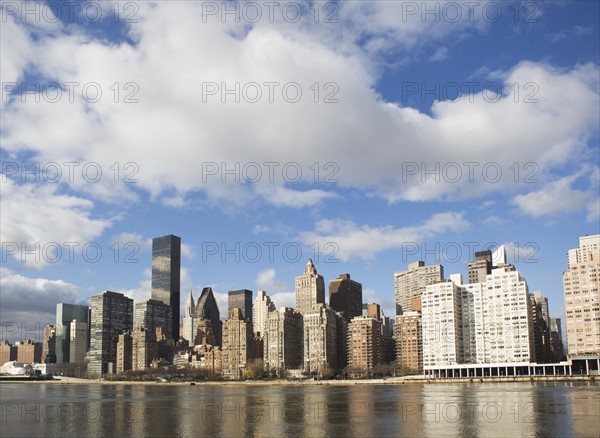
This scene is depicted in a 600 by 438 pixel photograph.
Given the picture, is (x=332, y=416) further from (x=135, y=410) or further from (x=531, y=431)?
(x=135, y=410)

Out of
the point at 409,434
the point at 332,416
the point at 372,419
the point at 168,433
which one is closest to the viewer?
the point at 409,434

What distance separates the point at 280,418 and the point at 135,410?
36.4 m

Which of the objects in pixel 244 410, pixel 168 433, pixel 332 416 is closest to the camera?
pixel 168 433

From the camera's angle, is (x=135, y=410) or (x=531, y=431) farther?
(x=135, y=410)

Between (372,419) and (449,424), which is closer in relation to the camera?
→ (449,424)

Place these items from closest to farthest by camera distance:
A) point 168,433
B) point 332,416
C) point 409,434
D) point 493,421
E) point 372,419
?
1. point 409,434
2. point 168,433
3. point 493,421
4. point 372,419
5. point 332,416

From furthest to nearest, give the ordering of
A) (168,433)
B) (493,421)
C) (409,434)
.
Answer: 1. (493,421)
2. (168,433)
3. (409,434)

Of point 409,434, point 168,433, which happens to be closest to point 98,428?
point 168,433

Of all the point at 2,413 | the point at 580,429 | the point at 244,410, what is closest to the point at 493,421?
the point at 580,429

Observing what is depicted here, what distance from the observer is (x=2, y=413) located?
111938 mm

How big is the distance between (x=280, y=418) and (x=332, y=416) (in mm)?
8274

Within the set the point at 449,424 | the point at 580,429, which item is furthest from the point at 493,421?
the point at 580,429

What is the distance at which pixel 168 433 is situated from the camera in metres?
77.0

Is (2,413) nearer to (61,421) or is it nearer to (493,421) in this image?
(61,421)
